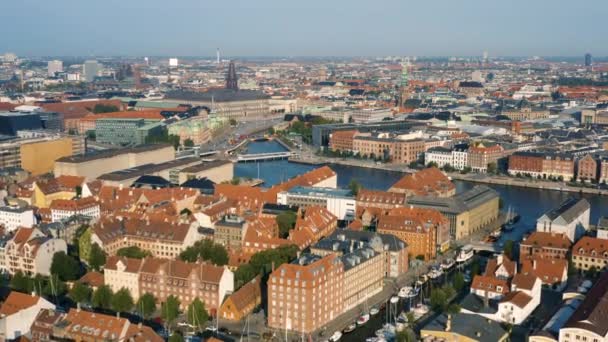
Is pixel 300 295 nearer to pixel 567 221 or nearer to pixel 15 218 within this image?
pixel 567 221

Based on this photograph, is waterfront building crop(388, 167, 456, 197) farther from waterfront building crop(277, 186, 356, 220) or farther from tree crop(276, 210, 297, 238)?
tree crop(276, 210, 297, 238)

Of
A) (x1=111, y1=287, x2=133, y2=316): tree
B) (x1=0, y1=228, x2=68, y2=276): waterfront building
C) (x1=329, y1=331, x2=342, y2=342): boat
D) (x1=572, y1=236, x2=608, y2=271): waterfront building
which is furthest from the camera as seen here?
(x1=572, y1=236, x2=608, y2=271): waterfront building

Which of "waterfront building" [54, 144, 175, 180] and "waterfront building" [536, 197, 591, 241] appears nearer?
"waterfront building" [536, 197, 591, 241]

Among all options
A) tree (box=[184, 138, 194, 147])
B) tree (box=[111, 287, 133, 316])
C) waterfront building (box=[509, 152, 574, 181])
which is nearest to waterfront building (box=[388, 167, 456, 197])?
waterfront building (box=[509, 152, 574, 181])

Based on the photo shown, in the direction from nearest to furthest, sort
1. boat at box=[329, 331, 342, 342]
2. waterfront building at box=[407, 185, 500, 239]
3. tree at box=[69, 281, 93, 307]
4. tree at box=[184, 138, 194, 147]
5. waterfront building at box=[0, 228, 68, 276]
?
1. boat at box=[329, 331, 342, 342]
2. tree at box=[69, 281, 93, 307]
3. waterfront building at box=[0, 228, 68, 276]
4. waterfront building at box=[407, 185, 500, 239]
5. tree at box=[184, 138, 194, 147]

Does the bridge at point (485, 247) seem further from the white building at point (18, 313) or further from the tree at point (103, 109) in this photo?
the tree at point (103, 109)

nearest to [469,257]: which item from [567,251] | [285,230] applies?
[567,251]
